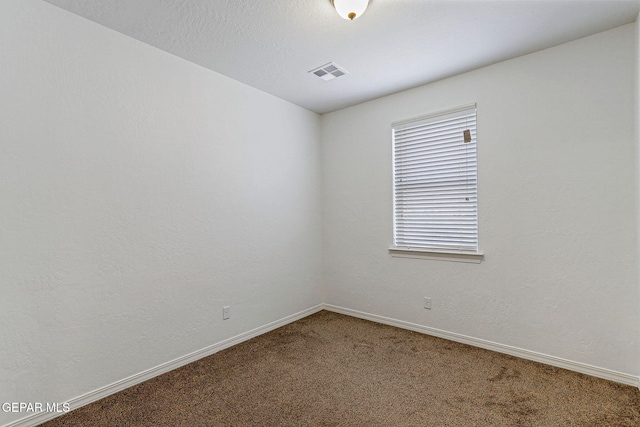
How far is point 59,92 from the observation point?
202cm

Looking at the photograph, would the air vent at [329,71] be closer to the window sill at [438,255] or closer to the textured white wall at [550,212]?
the textured white wall at [550,212]

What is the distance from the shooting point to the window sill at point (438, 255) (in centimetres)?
295

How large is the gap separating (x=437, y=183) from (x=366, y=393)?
2100mm

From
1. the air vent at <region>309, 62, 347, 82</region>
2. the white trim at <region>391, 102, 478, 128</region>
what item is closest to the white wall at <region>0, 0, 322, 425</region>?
the air vent at <region>309, 62, 347, 82</region>

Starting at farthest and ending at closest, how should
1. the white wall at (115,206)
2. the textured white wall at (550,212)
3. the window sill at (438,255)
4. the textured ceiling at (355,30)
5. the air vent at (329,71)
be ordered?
the window sill at (438,255), the air vent at (329,71), the textured white wall at (550,212), the textured ceiling at (355,30), the white wall at (115,206)

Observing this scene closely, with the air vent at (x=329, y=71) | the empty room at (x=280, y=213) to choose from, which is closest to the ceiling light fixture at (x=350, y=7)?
the empty room at (x=280, y=213)

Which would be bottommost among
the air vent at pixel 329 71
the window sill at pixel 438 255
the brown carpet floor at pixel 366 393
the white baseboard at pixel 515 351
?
the brown carpet floor at pixel 366 393

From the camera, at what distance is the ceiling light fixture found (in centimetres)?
190

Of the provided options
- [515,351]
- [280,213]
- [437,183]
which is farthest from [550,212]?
[280,213]

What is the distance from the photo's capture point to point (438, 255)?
3.19m

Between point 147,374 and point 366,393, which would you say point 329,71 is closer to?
point 366,393

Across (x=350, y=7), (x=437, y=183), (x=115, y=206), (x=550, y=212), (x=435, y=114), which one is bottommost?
(x=550, y=212)

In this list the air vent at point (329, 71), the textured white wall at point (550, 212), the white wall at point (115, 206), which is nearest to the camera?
the white wall at point (115, 206)

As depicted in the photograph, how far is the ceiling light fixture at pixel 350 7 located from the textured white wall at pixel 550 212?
1537 mm
